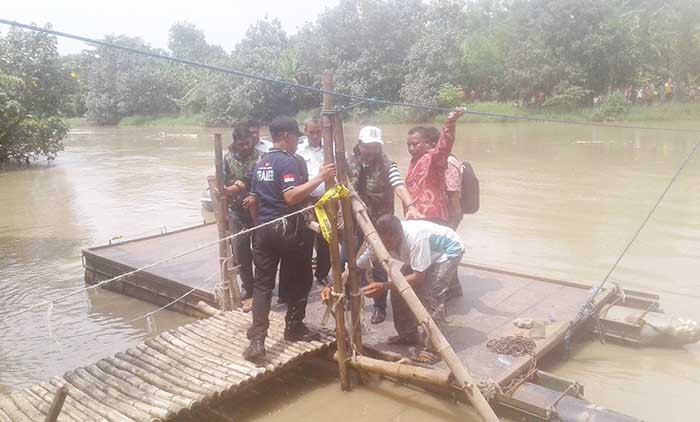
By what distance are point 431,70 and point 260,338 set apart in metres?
31.7

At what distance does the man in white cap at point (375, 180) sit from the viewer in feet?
15.6

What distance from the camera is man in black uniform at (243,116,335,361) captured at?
409 centimetres

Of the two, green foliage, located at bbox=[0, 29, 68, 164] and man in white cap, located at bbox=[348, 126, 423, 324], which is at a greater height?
green foliage, located at bbox=[0, 29, 68, 164]

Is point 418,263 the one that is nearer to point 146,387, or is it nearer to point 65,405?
point 146,387

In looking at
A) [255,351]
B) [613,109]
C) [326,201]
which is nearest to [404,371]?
[255,351]

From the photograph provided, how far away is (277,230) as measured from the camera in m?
4.09

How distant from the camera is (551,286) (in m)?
5.55

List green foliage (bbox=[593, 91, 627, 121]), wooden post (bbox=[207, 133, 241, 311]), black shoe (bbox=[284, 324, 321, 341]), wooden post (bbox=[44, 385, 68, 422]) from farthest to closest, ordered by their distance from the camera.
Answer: green foliage (bbox=[593, 91, 627, 121]), wooden post (bbox=[207, 133, 241, 311]), black shoe (bbox=[284, 324, 321, 341]), wooden post (bbox=[44, 385, 68, 422])

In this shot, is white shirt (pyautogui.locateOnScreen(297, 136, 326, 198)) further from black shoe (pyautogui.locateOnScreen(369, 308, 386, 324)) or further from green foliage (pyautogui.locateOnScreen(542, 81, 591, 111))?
green foliage (pyautogui.locateOnScreen(542, 81, 591, 111))

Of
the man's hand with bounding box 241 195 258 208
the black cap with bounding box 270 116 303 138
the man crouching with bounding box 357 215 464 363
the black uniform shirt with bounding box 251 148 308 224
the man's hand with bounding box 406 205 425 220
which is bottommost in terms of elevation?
the man crouching with bounding box 357 215 464 363

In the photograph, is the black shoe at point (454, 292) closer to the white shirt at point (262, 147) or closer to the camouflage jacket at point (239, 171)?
the camouflage jacket at point (239, 171)

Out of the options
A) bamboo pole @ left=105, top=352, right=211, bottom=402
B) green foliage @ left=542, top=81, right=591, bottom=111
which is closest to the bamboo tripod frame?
bamboo pole @ left=105, top=352, right=211, bottom=402

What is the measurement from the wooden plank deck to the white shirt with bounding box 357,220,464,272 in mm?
695

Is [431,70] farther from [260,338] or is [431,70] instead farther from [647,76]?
[260,338]
